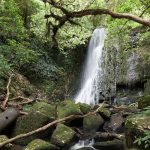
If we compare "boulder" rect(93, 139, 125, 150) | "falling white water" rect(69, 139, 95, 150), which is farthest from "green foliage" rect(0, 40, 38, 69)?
"boulder" rect(93, 139, 125, 150)

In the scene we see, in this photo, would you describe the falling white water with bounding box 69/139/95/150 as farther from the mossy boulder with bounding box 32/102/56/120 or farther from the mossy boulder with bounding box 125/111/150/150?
the mossy boulder with bounding box 125/111/150/150

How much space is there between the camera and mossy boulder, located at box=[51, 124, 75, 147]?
29.2 ft

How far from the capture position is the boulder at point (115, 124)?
1081 cm

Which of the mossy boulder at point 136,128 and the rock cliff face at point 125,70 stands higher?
the rock cliff face at point 125,70

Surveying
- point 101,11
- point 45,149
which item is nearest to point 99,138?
point 45,149

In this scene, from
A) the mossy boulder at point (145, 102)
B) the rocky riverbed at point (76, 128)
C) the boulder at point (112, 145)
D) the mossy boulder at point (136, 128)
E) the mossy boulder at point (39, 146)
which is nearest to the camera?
the mossy boulder at point (136, 128)

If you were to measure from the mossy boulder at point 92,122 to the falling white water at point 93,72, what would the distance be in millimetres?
5463

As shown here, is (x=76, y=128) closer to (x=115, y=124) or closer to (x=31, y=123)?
(x=115, y=124)

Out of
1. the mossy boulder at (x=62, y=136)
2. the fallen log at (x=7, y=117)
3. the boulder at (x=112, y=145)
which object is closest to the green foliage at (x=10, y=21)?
the fallen log at (x=7, y=117)

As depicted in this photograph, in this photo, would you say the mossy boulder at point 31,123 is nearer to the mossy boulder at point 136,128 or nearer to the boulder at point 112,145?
the boulder at point 112,145

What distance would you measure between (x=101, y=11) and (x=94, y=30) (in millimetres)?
12559

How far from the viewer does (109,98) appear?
54.5 feet

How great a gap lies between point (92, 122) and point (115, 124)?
0.87m

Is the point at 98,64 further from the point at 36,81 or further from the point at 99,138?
the point at 99,138
